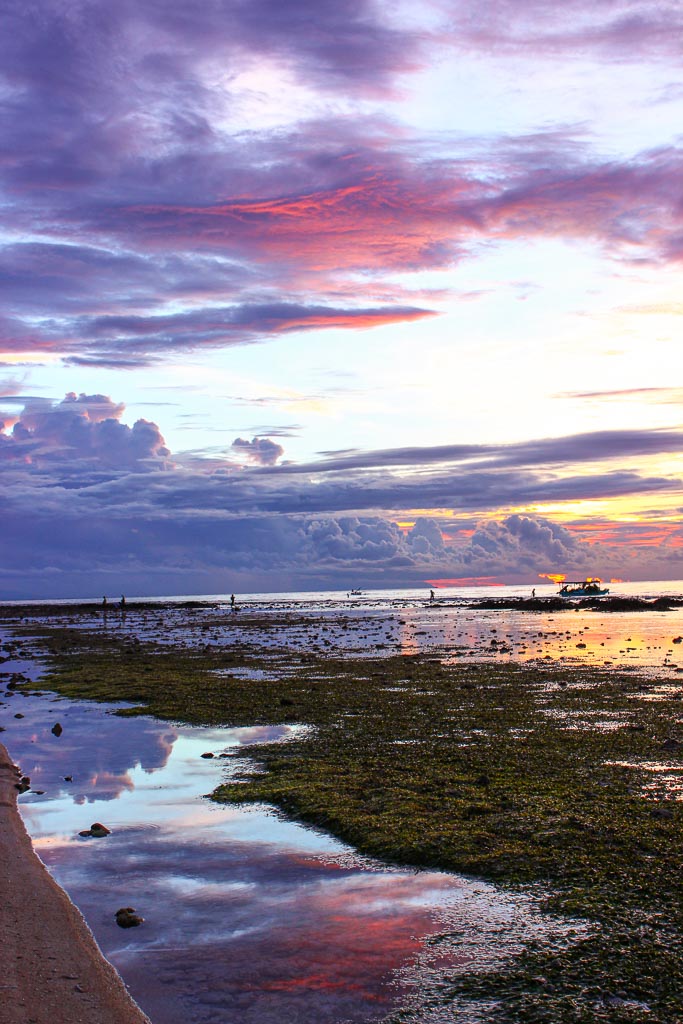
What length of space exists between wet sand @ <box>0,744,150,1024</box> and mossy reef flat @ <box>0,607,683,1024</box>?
11.2 feet

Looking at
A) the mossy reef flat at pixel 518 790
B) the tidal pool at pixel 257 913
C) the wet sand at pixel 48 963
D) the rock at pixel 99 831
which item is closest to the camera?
the wet sand at pixel 48 963

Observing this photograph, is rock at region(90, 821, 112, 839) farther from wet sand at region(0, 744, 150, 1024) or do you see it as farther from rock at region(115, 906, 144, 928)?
rock at region(115, 906, 144, 928)

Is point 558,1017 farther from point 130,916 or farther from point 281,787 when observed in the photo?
point 281,787

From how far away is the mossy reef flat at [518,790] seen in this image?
9602mm

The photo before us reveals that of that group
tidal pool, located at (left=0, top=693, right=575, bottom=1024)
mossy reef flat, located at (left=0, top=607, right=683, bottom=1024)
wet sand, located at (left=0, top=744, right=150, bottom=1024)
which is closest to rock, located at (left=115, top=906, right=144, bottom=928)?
tidal pool, located at (left=0, top=693, right=575, bottom=1024)

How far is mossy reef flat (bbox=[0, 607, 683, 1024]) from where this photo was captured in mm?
9602

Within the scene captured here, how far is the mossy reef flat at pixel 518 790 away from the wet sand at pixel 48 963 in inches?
135

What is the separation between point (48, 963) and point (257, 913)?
9.95 feet

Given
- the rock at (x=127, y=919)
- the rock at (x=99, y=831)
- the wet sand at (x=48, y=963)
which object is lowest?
the rock at (x=99, y=831)


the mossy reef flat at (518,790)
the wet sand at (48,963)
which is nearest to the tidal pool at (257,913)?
the wet sand at (48,963)

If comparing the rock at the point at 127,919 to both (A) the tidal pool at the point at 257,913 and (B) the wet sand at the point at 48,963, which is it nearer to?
(A) the tidal pool at the point at 257,913

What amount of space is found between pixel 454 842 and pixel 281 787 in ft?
18.2

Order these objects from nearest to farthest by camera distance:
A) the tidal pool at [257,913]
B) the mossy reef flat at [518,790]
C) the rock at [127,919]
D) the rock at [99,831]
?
the tidal pool at [257,913], the mossy reef flat at [518,790], the rock at [127,919], the rock at [99,831]

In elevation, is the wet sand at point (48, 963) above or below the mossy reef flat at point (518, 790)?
above
